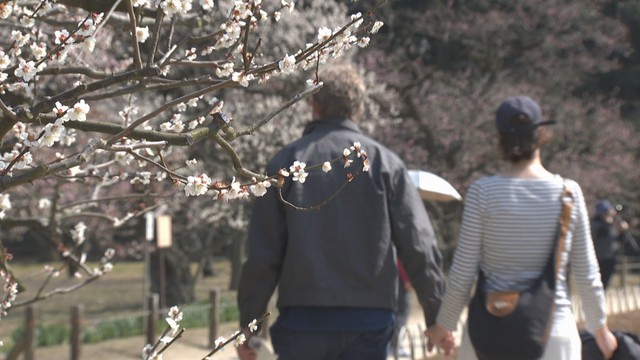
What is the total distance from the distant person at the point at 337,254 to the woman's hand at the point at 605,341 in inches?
24.9

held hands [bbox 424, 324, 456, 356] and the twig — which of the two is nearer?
the twig

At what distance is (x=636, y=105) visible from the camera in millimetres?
22953

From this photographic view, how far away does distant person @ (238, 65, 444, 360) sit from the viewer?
375 centimetres

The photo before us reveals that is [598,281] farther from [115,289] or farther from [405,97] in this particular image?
[115,289]

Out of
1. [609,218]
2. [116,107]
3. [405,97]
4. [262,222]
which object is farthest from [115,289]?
[262,222]

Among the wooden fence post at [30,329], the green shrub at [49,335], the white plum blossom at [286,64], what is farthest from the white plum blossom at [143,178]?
the green shrub at [49,335]

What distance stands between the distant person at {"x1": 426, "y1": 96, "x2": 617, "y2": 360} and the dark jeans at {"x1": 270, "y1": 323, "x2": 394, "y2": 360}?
1.11 ft

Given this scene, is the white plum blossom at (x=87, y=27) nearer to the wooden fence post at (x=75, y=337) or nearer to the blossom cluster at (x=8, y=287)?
A: the blossom cluster at (x=8, y=287)

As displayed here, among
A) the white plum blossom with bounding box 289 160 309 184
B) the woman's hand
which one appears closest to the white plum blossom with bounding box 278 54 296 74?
the white plum blossom with bounding box 289 160 309 184

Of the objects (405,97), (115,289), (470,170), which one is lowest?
(115,289)

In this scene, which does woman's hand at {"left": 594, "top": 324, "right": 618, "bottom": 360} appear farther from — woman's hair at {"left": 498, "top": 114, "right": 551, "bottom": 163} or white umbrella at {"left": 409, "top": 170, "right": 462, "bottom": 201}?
white umbrella at {"left": 409, "top": 170, "right": 462, "bottom": 201}

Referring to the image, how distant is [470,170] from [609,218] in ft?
15.3

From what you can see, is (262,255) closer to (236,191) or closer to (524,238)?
(524,238)

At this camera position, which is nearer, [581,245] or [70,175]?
[70,175]
